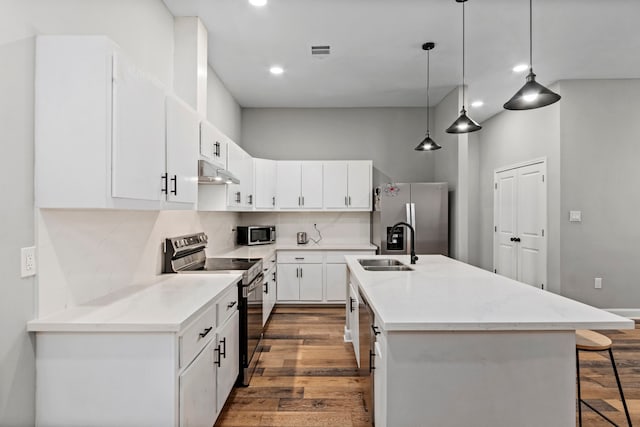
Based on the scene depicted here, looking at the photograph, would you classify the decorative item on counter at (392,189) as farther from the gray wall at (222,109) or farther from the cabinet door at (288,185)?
the gray wall at (222,109)

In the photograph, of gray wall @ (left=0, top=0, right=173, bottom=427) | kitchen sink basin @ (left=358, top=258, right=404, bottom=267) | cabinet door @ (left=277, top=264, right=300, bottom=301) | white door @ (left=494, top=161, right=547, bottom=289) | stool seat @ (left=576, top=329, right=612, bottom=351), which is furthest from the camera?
cabinet door @ (left=277, top=264, right=300, bottom=301)

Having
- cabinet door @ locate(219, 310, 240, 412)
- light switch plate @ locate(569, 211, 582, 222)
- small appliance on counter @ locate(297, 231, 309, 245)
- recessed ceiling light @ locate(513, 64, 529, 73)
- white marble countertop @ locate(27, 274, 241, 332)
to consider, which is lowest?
cabinet door @ locate(219, 310, 240, 412)

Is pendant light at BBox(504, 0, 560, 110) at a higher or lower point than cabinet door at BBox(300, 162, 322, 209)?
higher

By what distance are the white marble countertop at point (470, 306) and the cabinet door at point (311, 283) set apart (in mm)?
2407

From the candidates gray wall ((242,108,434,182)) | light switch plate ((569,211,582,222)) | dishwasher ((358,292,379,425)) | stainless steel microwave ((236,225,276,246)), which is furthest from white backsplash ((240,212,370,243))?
dishwasher ((358,292,379,425))

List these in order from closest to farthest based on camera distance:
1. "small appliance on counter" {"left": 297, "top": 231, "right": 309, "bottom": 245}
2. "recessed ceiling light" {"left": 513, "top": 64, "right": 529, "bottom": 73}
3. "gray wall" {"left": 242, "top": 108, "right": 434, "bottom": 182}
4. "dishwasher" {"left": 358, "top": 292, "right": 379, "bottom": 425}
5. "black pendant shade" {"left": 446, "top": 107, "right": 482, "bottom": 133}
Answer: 1. "dishwasher" {"left": 358, "top": 292, "right": 379, "bottom": 425}
2. "black pendant shade" {"left": 446, "top": 107, "right": 482, "bottom": 133}
3. "recessed ceiling light" {"left": 513, "top": 64, "right": 529, "bottom": 73}
4. "small appliance on counter" {"left": 297, "top": 231, "right": 309, "bottom": 245}
5. "gray wall" {"left": 242, "top": 108, "right": 434, "bottom": 182}

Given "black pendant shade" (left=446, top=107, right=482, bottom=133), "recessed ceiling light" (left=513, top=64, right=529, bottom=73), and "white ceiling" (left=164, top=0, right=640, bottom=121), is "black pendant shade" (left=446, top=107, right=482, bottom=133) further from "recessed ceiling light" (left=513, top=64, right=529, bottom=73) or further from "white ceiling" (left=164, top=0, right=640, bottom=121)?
"recessed ceiling light" (left=513, top=64, right=529, bottom=73)

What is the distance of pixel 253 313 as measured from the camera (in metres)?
2.87

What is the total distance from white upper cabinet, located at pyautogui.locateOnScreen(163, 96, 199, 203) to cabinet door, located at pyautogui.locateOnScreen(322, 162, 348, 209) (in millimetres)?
2716

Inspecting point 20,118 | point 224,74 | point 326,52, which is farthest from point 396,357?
point 224,74

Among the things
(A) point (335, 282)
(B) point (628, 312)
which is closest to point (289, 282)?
(A) point (335, 282)

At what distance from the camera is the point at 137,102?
166 centimetres

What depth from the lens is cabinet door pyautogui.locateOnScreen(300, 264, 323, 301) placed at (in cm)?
479

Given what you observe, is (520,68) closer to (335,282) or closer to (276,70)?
(276,70)
